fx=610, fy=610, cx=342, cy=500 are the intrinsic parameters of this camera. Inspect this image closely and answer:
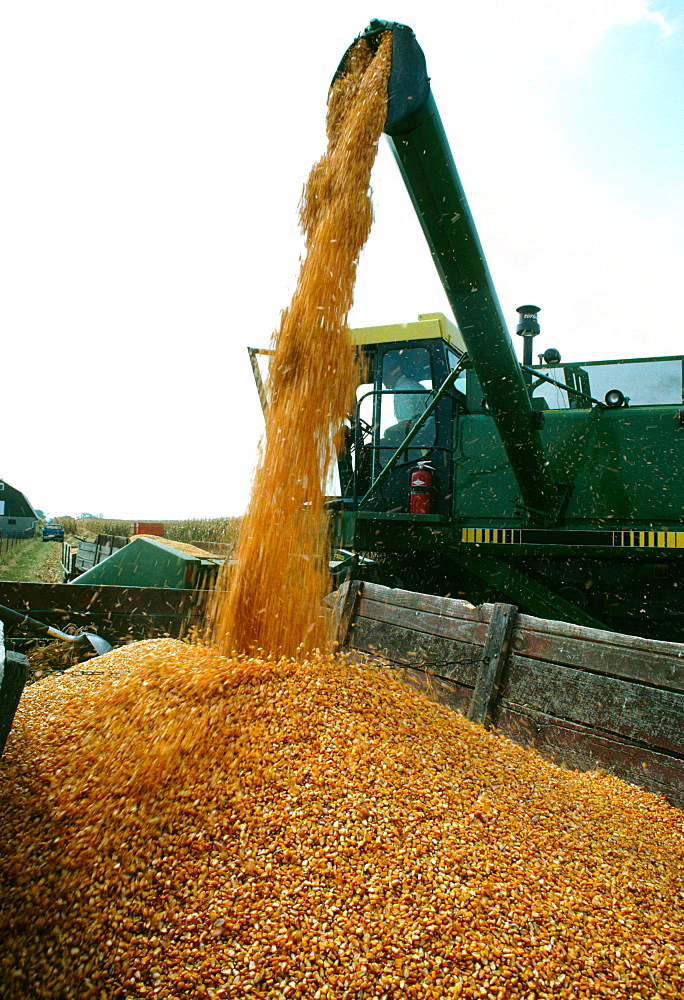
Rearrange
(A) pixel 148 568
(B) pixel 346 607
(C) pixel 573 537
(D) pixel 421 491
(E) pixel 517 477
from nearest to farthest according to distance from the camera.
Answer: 1. (B) pixel 346 607
2. (E) pixel 517 477
3. (C) pixel 573 537
4. (D) pixel 421 491
5. (A) pixel 148 568

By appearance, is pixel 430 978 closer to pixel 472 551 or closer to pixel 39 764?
pixel 39 764

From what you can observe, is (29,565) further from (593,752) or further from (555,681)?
(593,752)

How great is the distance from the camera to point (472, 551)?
Result: 16.3ft

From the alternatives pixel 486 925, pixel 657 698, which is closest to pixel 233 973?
pixel 486 925

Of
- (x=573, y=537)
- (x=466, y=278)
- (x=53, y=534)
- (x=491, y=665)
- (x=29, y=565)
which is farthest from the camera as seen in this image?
(x=53, y=534)

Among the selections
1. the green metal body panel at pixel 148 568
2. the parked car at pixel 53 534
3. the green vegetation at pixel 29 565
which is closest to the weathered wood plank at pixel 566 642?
the green metal body panel at pixel 148 568

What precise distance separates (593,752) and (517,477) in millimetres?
2406

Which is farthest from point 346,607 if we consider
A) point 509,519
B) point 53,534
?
point 53,534

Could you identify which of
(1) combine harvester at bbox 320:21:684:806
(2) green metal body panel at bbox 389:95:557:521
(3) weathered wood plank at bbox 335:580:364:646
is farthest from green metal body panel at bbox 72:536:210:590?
(2) green metal body panel at bbox 389:95:557:521

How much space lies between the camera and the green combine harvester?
14.6 feet

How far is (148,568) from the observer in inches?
206

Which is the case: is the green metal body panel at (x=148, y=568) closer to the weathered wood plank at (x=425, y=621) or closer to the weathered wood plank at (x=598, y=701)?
the weathered wood plank at (x=425, y=621)

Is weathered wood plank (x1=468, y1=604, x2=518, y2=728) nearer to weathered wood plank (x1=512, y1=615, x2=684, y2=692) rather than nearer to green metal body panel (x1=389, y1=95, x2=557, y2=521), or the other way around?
weathered wood plank (x1=512, y1=615, x2=684, y2=692)

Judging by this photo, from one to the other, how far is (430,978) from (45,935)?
3.34 ft
